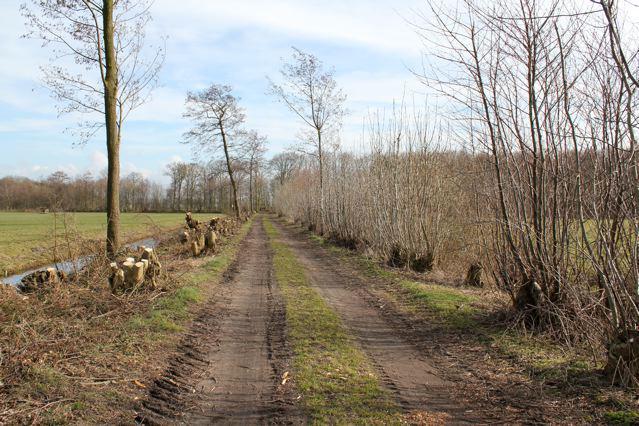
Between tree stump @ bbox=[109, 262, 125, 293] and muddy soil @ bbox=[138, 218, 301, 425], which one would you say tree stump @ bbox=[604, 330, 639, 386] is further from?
tree stump @ bbox=[109, 262, 125, 293]

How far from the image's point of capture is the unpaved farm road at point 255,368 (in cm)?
416

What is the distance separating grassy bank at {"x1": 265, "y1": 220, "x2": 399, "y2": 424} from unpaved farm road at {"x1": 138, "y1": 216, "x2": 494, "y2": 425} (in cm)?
15

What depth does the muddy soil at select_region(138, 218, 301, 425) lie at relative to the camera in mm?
4113

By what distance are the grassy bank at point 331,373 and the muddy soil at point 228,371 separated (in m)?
0.23

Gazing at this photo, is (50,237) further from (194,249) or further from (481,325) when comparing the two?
(481,325)

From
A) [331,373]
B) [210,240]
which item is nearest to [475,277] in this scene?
[331,373]

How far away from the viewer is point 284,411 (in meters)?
4.14

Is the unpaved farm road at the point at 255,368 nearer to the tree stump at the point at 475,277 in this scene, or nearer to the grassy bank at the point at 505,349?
the grassy bank at the point at 505,349

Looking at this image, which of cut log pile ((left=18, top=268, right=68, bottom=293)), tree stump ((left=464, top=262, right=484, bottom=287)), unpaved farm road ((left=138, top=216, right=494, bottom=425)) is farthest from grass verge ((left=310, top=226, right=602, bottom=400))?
cut log pile ((left=18, top=268, right=68, bottom=293))

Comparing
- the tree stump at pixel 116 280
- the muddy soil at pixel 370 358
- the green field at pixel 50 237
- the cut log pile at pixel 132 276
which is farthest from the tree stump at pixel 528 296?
the green field at pixel 50 237

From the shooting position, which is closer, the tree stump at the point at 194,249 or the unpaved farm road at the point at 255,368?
the unpaved farm road at the point at 255,368

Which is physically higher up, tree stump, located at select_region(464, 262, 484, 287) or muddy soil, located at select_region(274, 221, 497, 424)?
tree stump, located at select_region(464, 262, 484, 287)

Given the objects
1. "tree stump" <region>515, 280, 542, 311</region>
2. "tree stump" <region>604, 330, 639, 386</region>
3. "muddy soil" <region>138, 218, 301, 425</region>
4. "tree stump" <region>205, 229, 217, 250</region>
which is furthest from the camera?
"tree stump" <region>205, 229, 217, 250</region>

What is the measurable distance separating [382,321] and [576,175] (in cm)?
368
